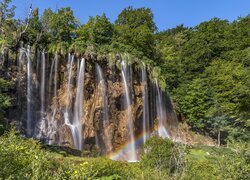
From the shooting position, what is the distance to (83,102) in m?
24.3

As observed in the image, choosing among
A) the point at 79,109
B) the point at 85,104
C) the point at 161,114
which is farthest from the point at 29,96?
the point at 161,114

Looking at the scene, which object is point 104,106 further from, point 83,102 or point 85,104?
point 83,102

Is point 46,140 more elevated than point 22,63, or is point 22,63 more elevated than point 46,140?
point 22,63

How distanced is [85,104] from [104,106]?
156cm

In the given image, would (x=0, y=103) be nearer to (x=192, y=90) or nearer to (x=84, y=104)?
(x=84, y=104)

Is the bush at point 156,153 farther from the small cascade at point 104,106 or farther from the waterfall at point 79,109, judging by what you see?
the small cascade at point 104,106

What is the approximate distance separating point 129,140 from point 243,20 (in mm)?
30266

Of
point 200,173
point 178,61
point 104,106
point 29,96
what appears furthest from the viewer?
point 178,61

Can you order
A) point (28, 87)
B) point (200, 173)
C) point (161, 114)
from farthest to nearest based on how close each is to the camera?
1. point (161, 114)
2. point (28, 87)
3. point (200, 173)

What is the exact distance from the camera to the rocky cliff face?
22.9m

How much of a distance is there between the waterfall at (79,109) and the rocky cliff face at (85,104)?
0.08 metres

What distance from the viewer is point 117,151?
24328mm

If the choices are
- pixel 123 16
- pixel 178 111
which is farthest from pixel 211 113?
pixel 123 16

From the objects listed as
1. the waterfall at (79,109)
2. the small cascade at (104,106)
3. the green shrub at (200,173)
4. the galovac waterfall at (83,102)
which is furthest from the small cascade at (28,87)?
the green shrub at (200,173)
